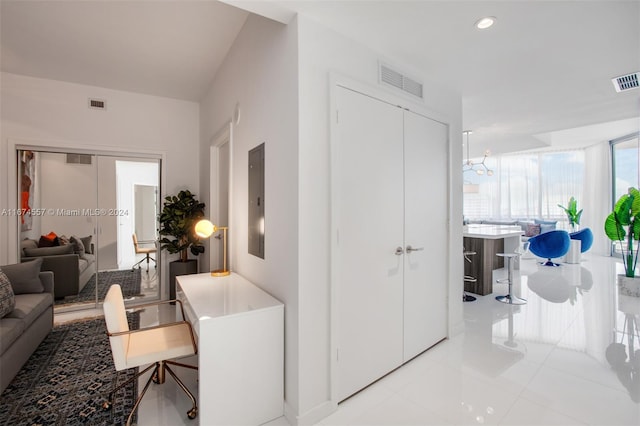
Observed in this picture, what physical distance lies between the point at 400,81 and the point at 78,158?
4.38m

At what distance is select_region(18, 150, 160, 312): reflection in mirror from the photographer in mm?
3830

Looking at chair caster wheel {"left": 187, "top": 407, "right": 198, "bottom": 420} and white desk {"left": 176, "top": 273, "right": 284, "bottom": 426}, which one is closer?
white desk {"left": 176, "top": 273, "right": 284, "bottom": 426}

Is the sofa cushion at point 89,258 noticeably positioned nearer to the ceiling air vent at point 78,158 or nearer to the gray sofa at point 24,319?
the gray sofa at point 24,319

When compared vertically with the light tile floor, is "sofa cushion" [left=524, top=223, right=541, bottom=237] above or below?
above

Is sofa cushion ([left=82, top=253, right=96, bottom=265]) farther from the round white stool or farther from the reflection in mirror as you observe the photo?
the round white stool

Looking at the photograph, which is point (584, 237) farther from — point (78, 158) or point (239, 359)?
point (78, 158)

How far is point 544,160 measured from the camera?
9344mm

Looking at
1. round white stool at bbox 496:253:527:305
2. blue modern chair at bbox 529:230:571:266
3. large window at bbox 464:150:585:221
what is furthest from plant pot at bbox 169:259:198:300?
large window at bbox 464:150:585:221

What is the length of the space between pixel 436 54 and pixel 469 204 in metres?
9.73

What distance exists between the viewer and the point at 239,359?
180cm

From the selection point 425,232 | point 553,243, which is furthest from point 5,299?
point 553,243

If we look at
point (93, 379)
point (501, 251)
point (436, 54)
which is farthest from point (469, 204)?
point (93, 379)

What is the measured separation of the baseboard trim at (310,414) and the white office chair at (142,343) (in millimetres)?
632

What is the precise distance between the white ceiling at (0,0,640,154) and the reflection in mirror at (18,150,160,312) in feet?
3.80
